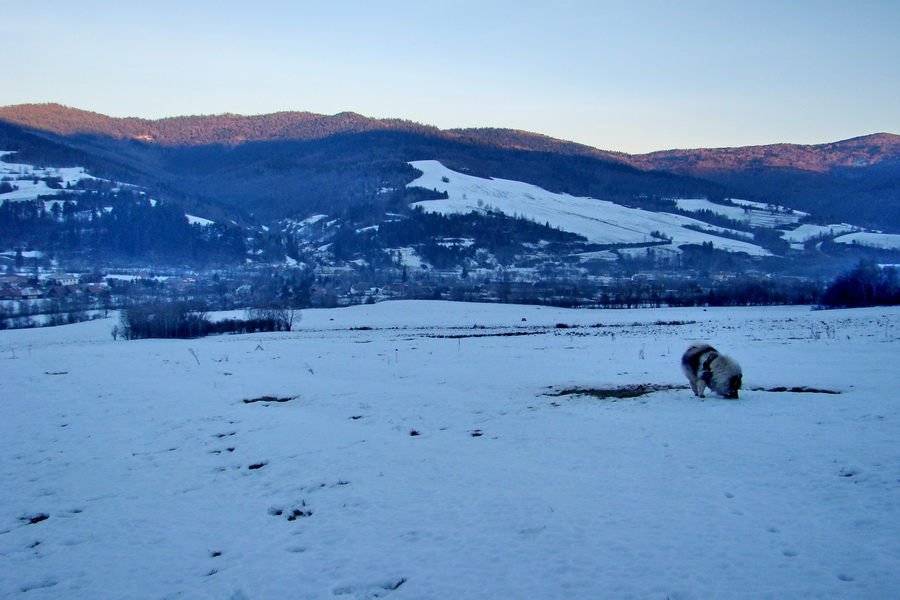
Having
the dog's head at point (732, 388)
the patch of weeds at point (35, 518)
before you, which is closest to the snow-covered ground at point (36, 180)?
the patch of weeds at point (35, 518)

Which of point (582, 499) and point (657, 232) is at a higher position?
point (657, 232)

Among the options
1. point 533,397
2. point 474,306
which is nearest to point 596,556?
point 533,397

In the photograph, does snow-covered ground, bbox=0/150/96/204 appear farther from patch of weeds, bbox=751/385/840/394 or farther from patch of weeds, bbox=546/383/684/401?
patch of weeds, bbox=751/385/840/394

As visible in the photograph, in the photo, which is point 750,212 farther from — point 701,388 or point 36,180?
point 36,180

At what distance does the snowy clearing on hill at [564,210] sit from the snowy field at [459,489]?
123 m

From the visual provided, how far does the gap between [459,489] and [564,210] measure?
157 m

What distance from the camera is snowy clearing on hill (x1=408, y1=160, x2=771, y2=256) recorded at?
135 meters

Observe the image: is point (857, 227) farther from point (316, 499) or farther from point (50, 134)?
point (50, 134)

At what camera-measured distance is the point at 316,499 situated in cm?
725

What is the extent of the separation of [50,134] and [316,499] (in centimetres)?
23616

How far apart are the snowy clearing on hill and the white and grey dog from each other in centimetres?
12220

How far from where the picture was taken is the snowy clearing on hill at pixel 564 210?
135000 mm

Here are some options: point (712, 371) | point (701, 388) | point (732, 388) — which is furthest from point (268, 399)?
point (732, 388)

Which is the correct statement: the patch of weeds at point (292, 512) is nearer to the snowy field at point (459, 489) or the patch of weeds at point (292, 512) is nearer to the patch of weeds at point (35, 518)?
the snowy field at point (459, 489)
